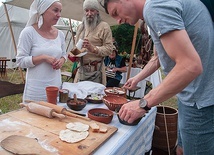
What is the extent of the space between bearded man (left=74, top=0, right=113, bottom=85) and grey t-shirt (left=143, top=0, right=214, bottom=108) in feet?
5.69

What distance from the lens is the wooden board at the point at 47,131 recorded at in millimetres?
931

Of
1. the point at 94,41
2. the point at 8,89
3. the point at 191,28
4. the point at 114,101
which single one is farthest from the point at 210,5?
the point at 94,41

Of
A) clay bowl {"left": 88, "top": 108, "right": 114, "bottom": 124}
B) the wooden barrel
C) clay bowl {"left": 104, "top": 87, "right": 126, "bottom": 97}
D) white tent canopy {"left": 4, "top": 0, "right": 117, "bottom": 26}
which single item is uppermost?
white tent canopy {"left": 4, "top": 0, "right": 117, "bottom": 26}

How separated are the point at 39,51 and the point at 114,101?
0.81 metres

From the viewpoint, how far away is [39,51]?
184 centimetres

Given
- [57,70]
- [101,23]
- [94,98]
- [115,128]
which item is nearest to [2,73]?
[101,23]

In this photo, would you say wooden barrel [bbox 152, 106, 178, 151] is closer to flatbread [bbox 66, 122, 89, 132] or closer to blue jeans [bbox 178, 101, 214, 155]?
blue jeans [bbox 178, 101, 214, 155]

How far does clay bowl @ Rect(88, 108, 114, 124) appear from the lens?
1.27 meters

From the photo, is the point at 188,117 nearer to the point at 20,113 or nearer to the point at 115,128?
the point at 115,128

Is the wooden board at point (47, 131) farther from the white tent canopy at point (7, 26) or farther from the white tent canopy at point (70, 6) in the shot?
the white tent canopy at point (7, 26)

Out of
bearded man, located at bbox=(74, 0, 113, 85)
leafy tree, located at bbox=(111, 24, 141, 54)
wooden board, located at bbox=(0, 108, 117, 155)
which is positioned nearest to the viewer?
Result: wooden board, located at bbox=(0, 108, 117, 155)

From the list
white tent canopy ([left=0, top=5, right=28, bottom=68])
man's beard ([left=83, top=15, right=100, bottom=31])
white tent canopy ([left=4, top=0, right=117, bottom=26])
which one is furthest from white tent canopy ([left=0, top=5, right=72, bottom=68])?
man's beard ([left=83, top=15, right=100, bottom=31])

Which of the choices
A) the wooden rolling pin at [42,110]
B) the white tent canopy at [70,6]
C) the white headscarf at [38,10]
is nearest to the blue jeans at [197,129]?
the wooden rolling pin at [42,110]

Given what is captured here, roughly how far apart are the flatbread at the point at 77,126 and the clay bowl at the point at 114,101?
33 centimetres
